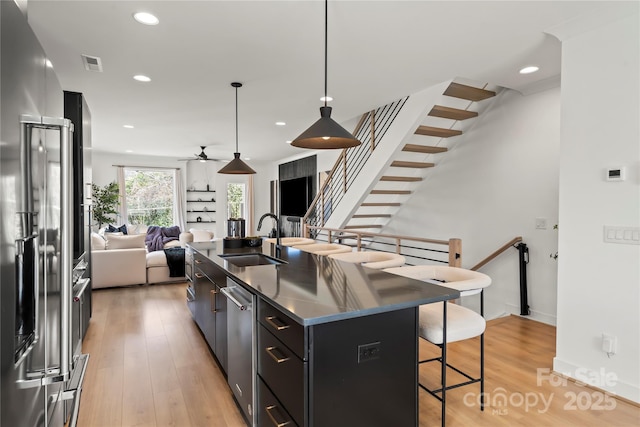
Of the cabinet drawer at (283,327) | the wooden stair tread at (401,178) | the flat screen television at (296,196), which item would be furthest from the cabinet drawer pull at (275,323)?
the flat screen television at (296,196)

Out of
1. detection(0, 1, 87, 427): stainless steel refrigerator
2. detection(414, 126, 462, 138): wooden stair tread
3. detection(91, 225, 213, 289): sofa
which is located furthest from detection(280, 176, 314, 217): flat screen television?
detection(0, 1, 87, 427): stainless steel refrigerator

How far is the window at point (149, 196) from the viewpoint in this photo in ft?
30.8

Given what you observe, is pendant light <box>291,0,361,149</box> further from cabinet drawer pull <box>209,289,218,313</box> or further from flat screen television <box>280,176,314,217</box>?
flat screen television <box>280,176,314,217</box>

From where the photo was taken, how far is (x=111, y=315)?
435 cm

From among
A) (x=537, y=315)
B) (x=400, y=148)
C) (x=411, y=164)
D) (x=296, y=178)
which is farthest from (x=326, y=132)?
(x=296, y=178)

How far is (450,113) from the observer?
4312 millimetres

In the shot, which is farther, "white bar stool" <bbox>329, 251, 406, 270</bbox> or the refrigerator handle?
"white bar stool" <bbox>329, 251, 406, 270</bbox>

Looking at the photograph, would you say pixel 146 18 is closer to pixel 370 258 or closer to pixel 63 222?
pixel 63 222

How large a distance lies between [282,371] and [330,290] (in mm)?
441

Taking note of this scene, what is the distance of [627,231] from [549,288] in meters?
1.81

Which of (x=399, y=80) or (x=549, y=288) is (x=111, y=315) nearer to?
(x=399, y=80)

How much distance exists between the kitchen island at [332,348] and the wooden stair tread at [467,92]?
8.60ft

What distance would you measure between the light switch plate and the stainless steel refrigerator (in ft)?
10.0

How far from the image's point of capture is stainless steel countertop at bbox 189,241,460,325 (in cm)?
150
